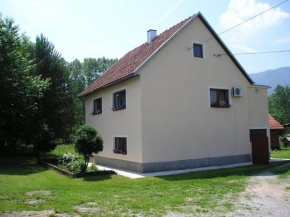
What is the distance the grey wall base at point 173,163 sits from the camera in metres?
13.2

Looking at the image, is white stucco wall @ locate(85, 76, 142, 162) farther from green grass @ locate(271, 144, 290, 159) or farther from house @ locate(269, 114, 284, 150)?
house @ locate(269, 114, 284, 150)

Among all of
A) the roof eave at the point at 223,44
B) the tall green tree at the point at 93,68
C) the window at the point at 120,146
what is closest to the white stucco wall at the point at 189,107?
the roof eave at the point at 223,44

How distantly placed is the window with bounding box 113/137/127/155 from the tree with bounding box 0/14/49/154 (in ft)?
22.4

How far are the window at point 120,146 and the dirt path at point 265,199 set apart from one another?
22.7 feet

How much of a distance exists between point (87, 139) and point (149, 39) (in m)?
8.52

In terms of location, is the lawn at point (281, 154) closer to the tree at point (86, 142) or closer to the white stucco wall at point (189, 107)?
the white stucco wall at point (189, 107)

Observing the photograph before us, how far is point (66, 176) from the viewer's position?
40.4 ft

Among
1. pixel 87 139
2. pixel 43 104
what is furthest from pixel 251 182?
pixel 43 104

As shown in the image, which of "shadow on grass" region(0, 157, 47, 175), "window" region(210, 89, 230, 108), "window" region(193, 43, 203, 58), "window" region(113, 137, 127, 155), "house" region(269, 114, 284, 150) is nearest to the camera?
"shadow on grass" region(0, 157, 47, 175)

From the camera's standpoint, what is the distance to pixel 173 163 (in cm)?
1383

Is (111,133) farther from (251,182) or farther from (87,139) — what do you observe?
(251,182)

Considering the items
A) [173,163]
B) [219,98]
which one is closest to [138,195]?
[173,163]

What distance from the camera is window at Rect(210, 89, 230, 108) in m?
15.7

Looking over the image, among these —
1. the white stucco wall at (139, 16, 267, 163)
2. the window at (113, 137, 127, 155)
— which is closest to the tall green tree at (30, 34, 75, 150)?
the window at (113, 137, 127, 155)
